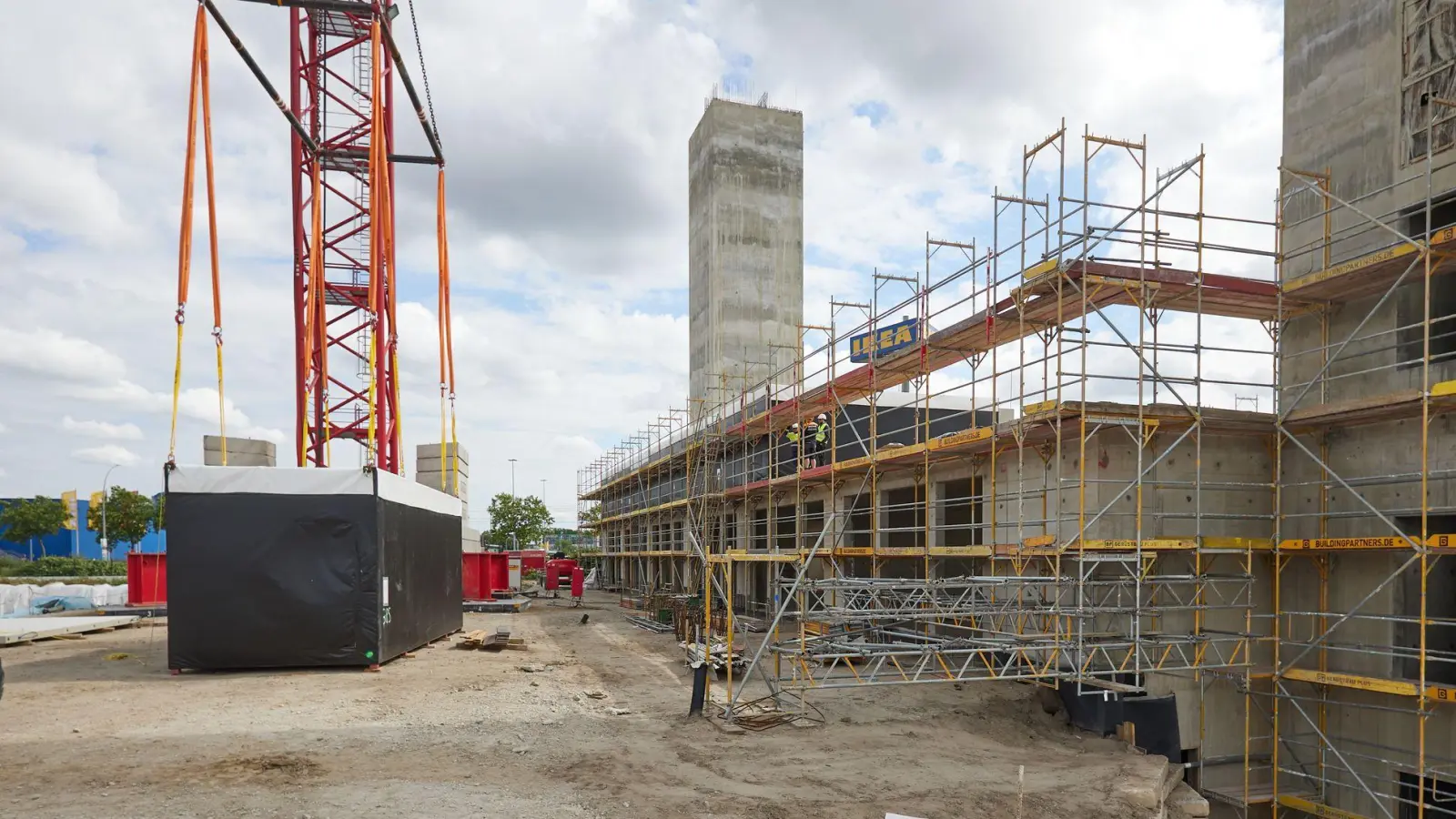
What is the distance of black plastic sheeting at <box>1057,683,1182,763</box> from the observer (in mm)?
12922

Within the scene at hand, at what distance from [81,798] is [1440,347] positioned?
18179 mm

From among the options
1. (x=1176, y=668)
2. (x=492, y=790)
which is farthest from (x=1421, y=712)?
(x=492, y=790)

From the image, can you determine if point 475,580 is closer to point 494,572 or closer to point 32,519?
point 494,572

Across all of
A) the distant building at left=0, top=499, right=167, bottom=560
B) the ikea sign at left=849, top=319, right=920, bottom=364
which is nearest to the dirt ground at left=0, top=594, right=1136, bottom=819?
the ikea sign at left=849, top=319, right=920, bottom=364

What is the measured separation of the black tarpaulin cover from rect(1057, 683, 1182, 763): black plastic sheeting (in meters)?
11.8

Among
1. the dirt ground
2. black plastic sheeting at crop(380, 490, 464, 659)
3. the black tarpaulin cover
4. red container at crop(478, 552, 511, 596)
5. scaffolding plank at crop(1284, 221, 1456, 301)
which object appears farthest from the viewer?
red container at crop(478, 552, 511, 596)

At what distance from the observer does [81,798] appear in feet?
27.1

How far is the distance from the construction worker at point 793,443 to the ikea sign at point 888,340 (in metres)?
3.24

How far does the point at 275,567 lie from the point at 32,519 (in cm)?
5668

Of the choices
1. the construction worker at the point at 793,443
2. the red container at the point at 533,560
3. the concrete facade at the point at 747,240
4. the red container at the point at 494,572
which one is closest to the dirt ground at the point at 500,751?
the construction worker at the point at 793,443

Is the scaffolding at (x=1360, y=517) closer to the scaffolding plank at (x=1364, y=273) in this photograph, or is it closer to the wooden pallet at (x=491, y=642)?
the scaffolding plank at (x=1364, y=273)

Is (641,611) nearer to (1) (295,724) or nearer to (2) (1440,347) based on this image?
(1) (295,724)

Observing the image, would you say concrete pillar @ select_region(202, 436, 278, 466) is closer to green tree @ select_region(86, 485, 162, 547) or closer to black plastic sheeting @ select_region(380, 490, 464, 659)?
black plastic sheeting @ select_region(380, 490, 464, 659)

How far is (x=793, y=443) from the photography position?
→ 25750mm
